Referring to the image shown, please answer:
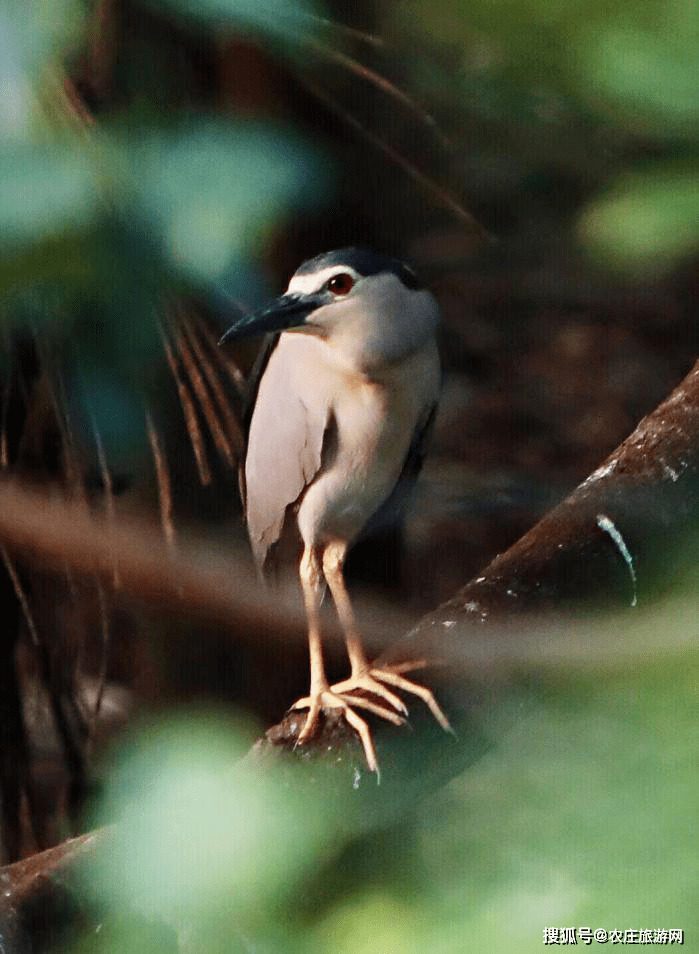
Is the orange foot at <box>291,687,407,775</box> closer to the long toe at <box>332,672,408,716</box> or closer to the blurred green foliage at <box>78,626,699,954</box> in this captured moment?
the long toe at <box>332,672,408,716</box>

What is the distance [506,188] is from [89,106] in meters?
1.16

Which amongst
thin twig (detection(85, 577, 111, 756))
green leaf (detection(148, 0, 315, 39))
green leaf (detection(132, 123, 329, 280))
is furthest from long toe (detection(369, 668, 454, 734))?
green leaf (detection(148, 0, 315, 39))

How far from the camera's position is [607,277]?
6.75ft

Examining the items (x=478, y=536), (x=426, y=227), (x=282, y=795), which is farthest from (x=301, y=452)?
(x=478, y=536)

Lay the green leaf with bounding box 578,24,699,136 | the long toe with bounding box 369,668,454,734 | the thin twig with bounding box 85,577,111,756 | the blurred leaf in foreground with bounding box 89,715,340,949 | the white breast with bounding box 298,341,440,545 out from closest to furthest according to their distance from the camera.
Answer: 1. the green leaf with bounding box 578,24,699,136
2. the blurred leaf in foreground with bounding box 89,715,340,949
3. the long toe with bounding box 369,668,454,734
4. the white breast with bounding box 298,341,440,545
5. the thin twig with bounding box 85,577,111,756

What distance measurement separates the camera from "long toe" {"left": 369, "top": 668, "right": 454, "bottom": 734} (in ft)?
2.54

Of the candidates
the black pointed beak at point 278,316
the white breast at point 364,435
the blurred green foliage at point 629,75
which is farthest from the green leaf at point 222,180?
the white breast at point 364,435

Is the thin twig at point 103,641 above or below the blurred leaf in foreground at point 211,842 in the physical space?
below

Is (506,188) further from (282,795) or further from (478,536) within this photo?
(282,795)

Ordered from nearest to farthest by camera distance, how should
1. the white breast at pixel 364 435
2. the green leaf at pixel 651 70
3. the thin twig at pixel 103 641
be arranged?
the green leaf at pixel 651 70
the white breast at pixel 364 435
the thin twig at pixel 103 641

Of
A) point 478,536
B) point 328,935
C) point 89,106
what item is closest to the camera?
point 328,935

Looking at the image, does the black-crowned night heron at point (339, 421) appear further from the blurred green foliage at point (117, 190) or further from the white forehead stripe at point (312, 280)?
the blurred green foliage at point (117, 190)

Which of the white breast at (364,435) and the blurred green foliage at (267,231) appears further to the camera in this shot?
the white breast at (364,435)

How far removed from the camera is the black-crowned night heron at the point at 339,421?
0.87 m
